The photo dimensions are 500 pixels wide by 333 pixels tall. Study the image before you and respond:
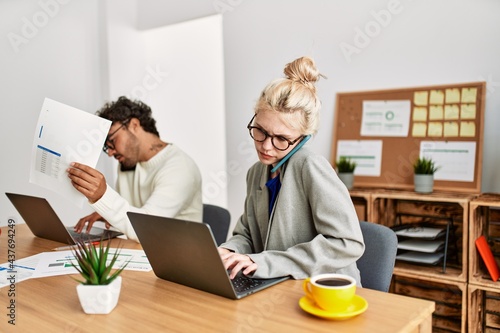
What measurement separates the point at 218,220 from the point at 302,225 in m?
0.88

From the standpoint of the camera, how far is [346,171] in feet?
9.21

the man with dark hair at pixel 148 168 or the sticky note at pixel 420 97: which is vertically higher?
the sticky note at pixel 420 97

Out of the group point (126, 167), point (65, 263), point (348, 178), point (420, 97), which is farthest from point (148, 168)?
point (420, 97)

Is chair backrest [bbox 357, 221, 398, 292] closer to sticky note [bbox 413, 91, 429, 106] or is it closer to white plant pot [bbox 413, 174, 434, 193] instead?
white plant pot [bbox 413, 174, 434, 193]

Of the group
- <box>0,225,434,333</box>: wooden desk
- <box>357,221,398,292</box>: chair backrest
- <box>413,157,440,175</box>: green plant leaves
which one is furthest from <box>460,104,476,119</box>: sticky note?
<box>0,225,434,333</box>: wooden desk

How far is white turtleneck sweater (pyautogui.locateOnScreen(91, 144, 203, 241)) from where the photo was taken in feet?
7.31

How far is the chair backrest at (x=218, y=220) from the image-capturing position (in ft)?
7.57

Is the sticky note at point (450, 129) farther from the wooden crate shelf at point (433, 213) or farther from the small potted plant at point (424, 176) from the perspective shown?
the wooden crate shelf at point (433, 213)

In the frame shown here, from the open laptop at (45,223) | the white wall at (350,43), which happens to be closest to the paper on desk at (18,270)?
the open laptop at (45,223)

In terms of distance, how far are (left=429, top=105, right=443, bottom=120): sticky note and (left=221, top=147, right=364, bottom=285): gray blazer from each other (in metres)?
1.35

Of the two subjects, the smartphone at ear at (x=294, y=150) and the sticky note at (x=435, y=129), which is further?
the sticky note at (x=435, y=129)

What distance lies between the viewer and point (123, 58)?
4.07 m

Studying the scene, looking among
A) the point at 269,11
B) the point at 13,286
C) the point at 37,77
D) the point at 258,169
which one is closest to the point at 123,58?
the point at 37,77

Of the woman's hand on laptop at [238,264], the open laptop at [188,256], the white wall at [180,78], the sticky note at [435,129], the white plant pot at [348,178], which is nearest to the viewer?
the open laptop at [188,256]
